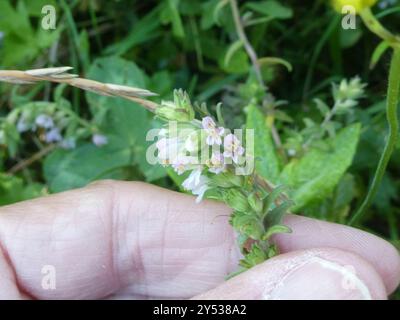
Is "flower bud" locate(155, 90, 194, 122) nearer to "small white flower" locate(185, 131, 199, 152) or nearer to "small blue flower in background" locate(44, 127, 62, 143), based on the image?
"small white flower" locate(185, 131, 199, 152)

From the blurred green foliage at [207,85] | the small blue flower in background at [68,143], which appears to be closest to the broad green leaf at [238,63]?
the blurred green foliage at [207,85]

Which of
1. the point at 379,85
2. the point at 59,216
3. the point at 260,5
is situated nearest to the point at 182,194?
the point at 59,216

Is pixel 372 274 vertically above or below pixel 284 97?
below

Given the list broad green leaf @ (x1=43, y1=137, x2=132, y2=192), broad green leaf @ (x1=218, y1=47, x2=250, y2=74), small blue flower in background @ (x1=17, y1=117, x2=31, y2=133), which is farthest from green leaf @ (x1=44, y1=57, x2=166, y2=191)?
broad green leaf @ (x1=218, y1=47, x2=250, y2=74)

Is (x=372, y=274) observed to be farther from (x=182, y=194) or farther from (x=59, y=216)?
(x=59, y=216)

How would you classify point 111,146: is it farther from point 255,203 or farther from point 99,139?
point 255,203
